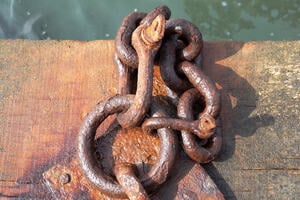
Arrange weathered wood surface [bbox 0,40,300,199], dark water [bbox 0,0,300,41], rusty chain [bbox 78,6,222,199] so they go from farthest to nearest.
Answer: dark water [bbox 0,0,300,41]
weathered wood surface [bbox 0,40,300,199]
rusty chain [bbox 78,6,222,199]

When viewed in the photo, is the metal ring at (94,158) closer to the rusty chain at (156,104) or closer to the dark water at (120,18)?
the rusty chain at (156,104)

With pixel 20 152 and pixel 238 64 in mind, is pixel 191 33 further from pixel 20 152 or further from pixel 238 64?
pixel 20 152

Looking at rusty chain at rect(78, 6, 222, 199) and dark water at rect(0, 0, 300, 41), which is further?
dark water at rect(0, 0, 300, 41)

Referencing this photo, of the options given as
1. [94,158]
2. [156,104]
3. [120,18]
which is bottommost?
[120,18]

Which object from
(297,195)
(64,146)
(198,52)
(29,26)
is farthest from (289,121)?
(29,26)

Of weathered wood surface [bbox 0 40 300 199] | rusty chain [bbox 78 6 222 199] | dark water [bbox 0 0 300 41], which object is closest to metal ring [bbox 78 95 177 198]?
rusty chain [bbox 78 6 222 199]

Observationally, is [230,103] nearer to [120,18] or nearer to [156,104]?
[156,104]

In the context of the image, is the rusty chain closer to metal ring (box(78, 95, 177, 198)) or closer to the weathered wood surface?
metal ring (box(78, 95, 177, 198))

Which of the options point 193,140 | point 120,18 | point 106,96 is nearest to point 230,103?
point 193,140
